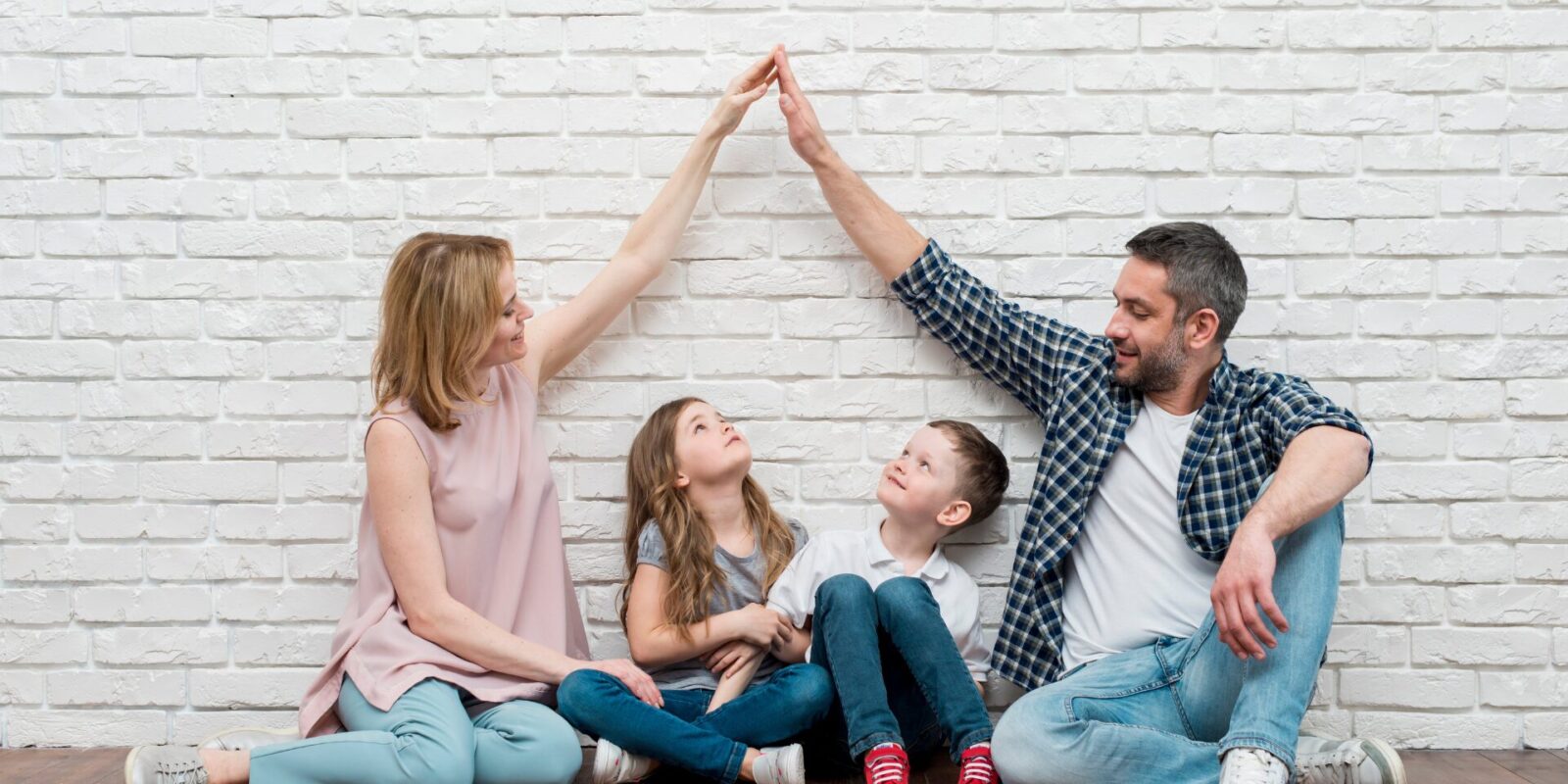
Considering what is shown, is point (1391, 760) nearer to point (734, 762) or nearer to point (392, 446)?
point (734, 762)

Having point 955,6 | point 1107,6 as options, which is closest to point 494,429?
point 955,6

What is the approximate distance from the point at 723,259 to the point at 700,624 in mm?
836

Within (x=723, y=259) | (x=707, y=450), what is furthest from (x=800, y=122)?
(x=707, y=450)

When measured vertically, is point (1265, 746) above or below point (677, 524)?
below

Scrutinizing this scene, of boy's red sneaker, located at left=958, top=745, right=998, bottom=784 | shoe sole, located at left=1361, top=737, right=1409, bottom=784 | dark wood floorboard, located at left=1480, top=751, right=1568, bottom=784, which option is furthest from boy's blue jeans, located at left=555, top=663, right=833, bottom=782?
dark wood floorboard, located at left=1480, top=751, right=1568, bottom=784

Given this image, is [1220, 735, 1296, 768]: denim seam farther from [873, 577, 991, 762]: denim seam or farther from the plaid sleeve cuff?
the plaid sleeve cuff

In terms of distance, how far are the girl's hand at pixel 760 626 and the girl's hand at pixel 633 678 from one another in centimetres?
22

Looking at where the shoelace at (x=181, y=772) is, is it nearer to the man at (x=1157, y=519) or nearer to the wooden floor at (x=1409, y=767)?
the wooden floor at (x=1409, y=767)

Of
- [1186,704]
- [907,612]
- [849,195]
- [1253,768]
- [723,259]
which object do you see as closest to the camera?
[1253,768]

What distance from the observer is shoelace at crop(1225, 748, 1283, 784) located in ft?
7.10

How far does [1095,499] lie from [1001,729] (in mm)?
550

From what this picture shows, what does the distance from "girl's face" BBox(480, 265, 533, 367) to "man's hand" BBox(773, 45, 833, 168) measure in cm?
69

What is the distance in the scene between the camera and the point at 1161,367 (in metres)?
2.60

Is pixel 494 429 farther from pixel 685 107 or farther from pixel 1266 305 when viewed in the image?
pixel 1266 305
